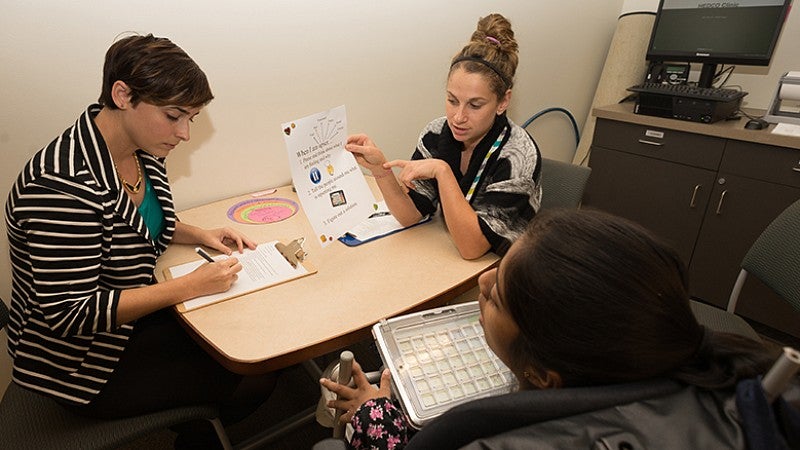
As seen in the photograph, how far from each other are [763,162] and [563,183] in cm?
113

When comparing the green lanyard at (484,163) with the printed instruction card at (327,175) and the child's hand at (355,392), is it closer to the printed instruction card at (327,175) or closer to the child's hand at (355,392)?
the printed instruction card at (327,175)

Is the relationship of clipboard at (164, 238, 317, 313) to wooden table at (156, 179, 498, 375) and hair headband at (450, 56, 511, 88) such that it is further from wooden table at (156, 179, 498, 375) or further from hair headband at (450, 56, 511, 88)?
hair headband at (450, 56, 511, 88)

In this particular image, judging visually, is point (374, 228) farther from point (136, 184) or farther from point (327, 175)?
point (136, 184)

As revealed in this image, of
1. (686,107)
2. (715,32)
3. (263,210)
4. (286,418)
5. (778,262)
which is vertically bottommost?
(286,418)

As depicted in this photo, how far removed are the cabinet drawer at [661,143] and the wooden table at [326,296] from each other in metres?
1.51

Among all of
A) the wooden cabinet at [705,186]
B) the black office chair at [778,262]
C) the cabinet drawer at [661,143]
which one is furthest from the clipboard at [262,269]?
the cabinet drawer at [661,143]

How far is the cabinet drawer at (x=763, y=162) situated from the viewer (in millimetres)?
1919

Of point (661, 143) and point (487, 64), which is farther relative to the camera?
point (661, 143)

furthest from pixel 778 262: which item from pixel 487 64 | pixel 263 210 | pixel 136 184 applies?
pixel 136 184

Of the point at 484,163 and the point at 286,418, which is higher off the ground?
the point at 484,163

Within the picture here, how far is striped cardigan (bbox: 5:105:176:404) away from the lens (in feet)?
2.92

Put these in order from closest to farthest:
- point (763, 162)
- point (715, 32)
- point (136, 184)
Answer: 1. point (136, 184)
2. point (763, 162)
3. point (715, 32)

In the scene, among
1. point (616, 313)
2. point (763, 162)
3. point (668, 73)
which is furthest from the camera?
point (668, 73)

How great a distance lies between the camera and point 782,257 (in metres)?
1.25
